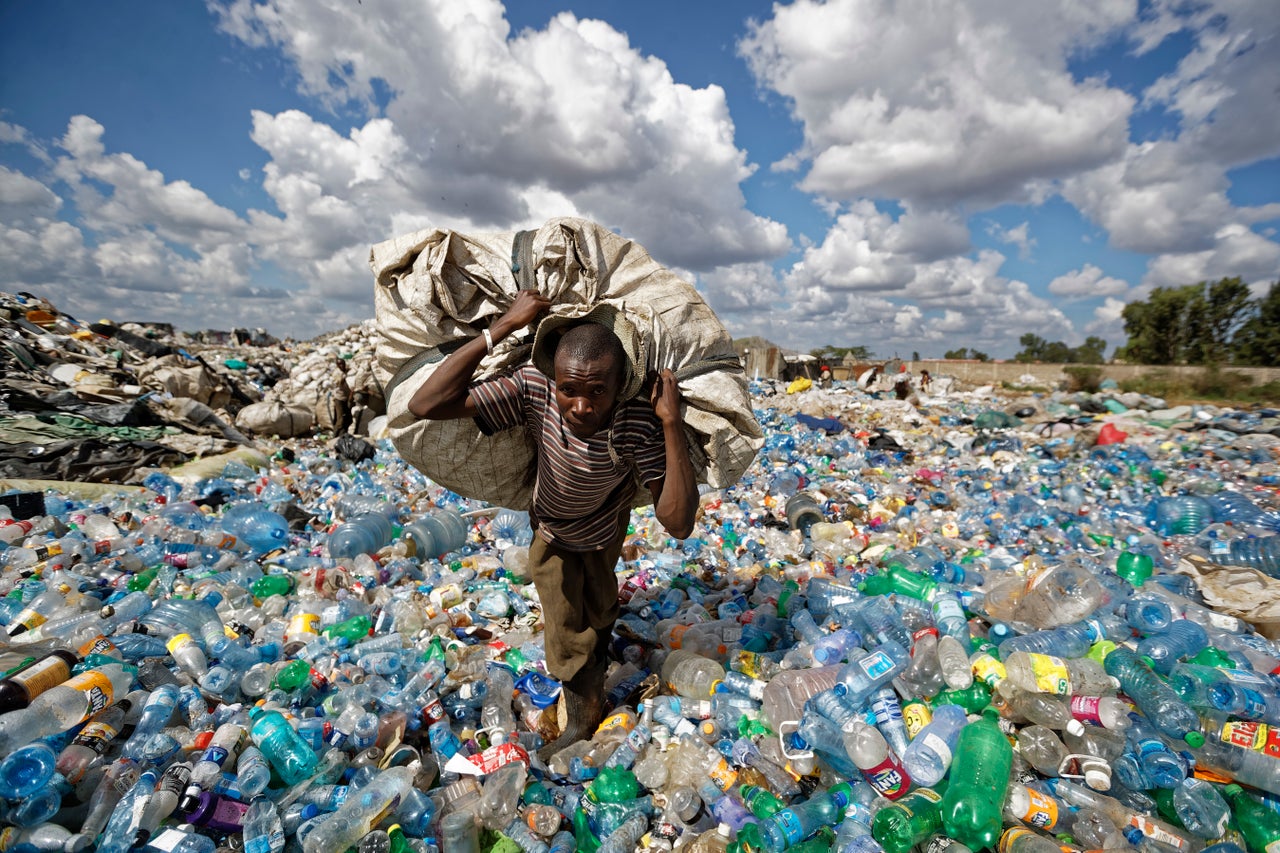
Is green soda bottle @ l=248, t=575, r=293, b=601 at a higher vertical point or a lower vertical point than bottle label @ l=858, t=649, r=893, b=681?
lower

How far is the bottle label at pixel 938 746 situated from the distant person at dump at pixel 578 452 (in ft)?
3.66

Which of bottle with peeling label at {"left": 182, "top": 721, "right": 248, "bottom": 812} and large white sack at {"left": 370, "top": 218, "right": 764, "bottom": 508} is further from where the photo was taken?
large white sack at {"left": 370, "top": 218, "right": 764, "bottom": 508}

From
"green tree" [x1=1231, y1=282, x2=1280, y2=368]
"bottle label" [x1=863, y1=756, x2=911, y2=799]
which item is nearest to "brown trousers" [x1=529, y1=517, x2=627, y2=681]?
"bottle label" [x1=863, y1=756, x2=911, y2=799]

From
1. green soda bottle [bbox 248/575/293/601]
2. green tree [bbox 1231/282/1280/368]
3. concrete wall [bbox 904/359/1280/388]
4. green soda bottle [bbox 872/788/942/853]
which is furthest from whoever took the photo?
green tree [bbox 1231/282/1280/368]

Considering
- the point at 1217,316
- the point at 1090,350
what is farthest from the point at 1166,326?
the point at 1090,350

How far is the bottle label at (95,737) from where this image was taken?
1.83 metres

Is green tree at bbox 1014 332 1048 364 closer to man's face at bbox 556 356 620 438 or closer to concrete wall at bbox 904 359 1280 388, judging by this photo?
concrete wall at bbox 904 359 1280 388

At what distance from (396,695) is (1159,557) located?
5115mm

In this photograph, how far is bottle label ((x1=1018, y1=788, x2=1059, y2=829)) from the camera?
179 centimetres

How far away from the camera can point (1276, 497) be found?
18.9 ft

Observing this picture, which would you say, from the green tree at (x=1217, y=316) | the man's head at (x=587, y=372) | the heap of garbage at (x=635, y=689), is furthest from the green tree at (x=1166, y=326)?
the man's head at (x=587, y=372)

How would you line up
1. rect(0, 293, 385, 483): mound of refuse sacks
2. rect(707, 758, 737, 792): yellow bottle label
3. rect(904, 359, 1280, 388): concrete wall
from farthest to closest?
1. rect(904, 359, 1280, 388): concrete wall
2. rect(0, 293, 385, 483): mound of refuse sacks
3. rect(707, 758, 737, 792): yellow bottle label

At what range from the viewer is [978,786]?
1860 mm

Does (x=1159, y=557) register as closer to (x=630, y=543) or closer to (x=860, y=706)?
(x=860, y=706)
